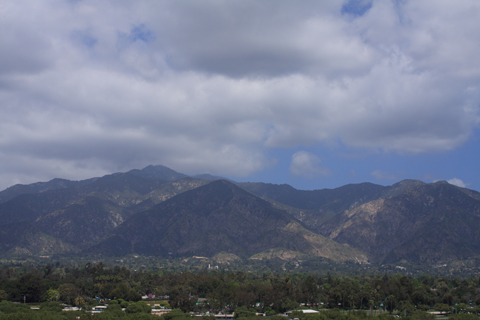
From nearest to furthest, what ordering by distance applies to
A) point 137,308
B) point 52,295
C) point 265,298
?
point 137,308 < point 265,298 < point 52,295

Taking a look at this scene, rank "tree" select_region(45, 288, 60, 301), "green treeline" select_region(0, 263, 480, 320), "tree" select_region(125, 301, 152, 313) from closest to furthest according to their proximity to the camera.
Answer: "tree" select_region(125, 301, 152, 313), "green treeline" select_region(0, 263, 480, 320), "tree" select_region(45, 288, 60, 301)

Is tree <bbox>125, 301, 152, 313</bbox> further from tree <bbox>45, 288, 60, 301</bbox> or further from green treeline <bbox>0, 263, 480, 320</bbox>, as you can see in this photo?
tree <bbox>45, 288, 60, 301</bbox>

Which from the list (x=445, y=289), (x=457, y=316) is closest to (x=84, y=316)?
(x=457, y=316)

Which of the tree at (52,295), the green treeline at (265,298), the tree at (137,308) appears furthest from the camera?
the tree at (52,295)

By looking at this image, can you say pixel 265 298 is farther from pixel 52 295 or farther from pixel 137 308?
pixel 52 295

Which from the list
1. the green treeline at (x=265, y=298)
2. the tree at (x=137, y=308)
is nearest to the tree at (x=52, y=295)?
the green treeline at (x=265, y=298)

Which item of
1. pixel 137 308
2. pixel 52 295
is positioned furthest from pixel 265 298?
pixel 52 295

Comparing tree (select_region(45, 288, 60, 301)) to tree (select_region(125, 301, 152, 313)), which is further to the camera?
tree (select_region(45, 288, 60, 301))

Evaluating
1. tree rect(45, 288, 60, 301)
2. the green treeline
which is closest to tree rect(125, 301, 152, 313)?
the green treeline

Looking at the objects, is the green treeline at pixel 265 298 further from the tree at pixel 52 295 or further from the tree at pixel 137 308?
the tree at pixel 137 308

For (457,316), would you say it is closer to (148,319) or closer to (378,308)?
(378,308)

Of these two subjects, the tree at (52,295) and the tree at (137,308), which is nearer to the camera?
the tree at (137,308)

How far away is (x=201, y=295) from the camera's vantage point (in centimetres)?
19625

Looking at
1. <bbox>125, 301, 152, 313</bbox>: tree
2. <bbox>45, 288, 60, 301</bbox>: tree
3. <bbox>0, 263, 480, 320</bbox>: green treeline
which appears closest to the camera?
<bbox>125, 301, 152, 313</bbox>: tree
